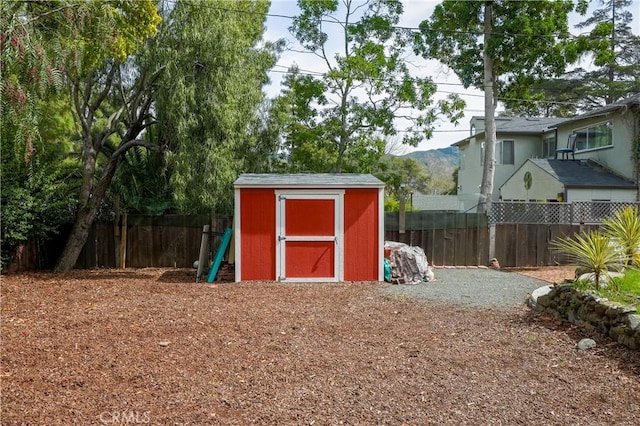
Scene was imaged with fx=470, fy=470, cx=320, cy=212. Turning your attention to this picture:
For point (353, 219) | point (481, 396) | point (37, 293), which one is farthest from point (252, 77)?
point (481, 396)

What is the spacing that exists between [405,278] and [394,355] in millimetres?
4878

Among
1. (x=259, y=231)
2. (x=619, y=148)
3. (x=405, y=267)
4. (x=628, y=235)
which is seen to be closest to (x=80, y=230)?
(x=259, y=231)

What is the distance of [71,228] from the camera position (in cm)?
1117

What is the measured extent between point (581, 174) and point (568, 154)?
2.77m

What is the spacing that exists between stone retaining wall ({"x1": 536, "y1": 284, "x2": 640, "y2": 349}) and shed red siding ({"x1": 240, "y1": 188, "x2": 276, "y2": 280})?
498 centimetres

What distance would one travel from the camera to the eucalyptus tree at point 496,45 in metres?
12.5

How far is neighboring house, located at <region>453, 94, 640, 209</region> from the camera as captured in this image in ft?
53.7

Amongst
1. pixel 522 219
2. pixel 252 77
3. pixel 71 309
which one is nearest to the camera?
pixel 71 309

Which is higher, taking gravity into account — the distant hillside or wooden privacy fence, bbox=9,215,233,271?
the distant hillside

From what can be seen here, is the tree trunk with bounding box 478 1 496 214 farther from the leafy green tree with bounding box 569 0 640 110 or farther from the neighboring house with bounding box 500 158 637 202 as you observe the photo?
the leafy green tree with bounding box 569 0 640 110

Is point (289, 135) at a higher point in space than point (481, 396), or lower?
higher

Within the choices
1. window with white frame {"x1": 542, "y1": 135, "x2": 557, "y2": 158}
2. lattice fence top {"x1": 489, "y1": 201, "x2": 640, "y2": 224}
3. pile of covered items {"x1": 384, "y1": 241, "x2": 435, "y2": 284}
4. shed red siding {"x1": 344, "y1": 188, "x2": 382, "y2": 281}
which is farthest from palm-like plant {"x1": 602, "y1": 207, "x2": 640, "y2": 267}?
window with white frame {"x1": 542, "y1": 135, "x2": 557, "y2": 158}

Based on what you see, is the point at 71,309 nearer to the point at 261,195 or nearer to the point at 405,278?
the point at 261,195

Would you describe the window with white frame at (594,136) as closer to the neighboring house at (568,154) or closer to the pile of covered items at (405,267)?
the neighboring house at (568,154)
